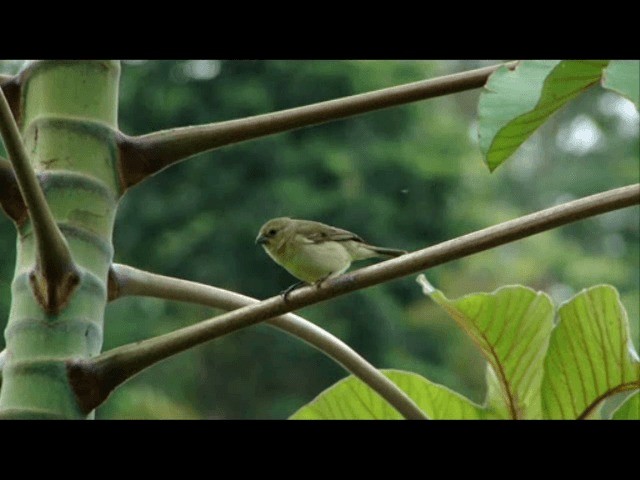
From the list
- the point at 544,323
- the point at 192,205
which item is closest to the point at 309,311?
the point at 192,205

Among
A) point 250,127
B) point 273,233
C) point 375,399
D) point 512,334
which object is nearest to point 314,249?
point 273,233

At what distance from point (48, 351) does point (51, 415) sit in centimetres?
6

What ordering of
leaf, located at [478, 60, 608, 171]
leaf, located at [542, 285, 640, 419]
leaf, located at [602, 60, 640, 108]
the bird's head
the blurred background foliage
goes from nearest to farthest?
leaf, located at [602, 60, 640, 108], leaf, located at [478, 60, 608, 171], leaf, located at [542, 285, 640, 419], the bird's head, the blurred background foliage

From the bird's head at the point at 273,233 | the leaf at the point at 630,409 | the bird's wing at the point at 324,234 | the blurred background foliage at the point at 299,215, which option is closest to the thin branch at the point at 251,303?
the leaf at the point at 630,409

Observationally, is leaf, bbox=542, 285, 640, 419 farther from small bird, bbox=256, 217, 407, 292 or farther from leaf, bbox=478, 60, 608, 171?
small bird, bbox=256, 217, 407, 292

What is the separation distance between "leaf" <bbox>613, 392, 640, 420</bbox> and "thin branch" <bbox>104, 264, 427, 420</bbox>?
299mm

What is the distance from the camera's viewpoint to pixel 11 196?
114 centimetres

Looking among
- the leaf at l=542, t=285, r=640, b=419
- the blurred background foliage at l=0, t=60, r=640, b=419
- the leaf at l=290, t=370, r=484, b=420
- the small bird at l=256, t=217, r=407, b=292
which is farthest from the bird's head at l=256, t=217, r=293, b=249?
the blurred background foliage at l=0, t=60, r=640, b=419

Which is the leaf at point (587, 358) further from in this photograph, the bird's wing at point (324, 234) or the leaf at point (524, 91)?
the bird's wing at point (324, 234)

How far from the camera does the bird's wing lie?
8.97 ft

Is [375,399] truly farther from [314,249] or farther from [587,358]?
[314,249]

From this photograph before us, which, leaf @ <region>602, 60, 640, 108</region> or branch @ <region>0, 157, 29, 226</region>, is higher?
leaf @ <region>602, 60, 640, 108</region>

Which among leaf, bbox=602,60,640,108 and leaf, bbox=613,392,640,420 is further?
leaf, bbox=613,392,640,420

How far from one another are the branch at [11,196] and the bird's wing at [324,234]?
1588 millimetres
